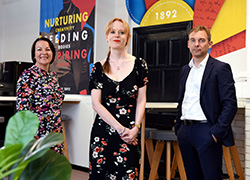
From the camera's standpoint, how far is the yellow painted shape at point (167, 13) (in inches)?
195

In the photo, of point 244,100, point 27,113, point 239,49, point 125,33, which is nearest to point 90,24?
point 239,49

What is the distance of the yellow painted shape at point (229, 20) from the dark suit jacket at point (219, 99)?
2321 millimetres

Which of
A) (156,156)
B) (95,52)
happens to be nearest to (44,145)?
(156,156)

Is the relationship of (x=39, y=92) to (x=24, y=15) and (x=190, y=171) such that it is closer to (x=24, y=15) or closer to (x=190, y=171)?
(x=190, y=171)

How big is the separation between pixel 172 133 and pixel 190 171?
91 centimetres

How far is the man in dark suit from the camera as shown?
2.30 metres

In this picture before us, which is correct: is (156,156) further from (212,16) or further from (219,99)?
(212,16)

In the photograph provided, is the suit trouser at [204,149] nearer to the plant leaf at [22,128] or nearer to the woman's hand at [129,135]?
the woman's hand at [129,135]

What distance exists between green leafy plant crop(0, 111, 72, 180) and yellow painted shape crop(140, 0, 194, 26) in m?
4.73

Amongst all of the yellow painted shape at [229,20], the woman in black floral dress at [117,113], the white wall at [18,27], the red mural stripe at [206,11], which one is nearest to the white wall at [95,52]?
the white wall at [18,27]

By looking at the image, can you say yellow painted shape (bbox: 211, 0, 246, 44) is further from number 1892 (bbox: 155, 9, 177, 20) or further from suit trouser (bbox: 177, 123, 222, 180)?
suit trouser (bbox: 177, 123, 222, 180)

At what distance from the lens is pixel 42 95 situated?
102 inches

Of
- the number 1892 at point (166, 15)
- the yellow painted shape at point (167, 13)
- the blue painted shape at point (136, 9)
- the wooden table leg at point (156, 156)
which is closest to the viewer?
the wooden table leg at point (156, 156)

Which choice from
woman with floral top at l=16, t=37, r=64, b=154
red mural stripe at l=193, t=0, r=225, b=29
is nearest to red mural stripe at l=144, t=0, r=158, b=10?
red mural stripe at l=193, t=0, r=225, b=29
